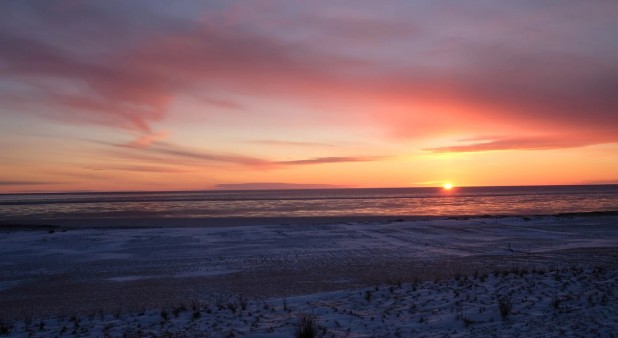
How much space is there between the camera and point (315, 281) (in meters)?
15.8

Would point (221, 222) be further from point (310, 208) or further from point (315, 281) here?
point (315, 281)

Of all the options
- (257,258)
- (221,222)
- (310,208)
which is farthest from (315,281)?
(310,208)

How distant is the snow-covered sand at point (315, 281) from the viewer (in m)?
9.41

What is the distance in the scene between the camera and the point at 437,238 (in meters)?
28.1

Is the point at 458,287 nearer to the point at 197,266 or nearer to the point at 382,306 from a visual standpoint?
the point at 382,306

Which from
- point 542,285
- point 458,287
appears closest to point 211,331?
point 458,287


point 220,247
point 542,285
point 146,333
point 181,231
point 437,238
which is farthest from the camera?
point 181,231

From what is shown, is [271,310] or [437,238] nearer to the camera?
[271,310]

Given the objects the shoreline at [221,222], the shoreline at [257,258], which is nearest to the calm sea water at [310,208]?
the shoreline at [221,222]

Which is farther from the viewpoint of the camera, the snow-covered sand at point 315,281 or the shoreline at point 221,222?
the shoreline at point 221,222

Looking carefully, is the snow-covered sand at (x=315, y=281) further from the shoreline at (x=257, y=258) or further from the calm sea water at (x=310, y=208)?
the calm sea water at (x=310, y=208)

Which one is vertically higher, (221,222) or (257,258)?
(221,222)

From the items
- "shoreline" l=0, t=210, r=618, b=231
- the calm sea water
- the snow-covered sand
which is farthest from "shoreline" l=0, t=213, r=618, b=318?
the calm sea water

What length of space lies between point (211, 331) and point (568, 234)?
2724cm
